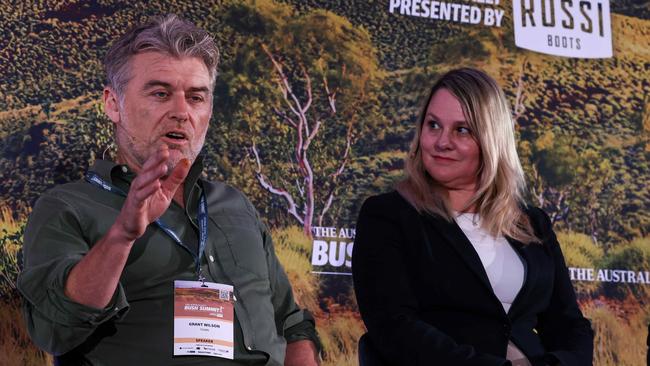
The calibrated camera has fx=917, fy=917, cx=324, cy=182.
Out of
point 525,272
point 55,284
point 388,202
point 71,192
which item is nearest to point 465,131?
point 388,202

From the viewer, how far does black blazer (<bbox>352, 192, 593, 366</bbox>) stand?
2533mm

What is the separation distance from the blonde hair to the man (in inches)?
19.8

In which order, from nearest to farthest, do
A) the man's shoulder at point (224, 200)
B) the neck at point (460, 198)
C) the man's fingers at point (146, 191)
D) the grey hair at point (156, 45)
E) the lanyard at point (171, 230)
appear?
the man's fingers at point (146, 191)
the lanyard at point (171, 230)
the grey hair at point (156, 45)
the man's shoulder at point (224, 200)
the neck at point (460, 198)

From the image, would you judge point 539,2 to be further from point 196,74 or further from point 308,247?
point 196,74

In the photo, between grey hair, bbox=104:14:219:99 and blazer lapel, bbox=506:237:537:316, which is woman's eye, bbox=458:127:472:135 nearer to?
blazer lapel, bbox=506:237:537:316

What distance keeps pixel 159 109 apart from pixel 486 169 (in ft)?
3.32

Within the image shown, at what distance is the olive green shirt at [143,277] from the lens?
206 centimetres

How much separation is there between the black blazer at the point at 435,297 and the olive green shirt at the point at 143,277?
0.28 m

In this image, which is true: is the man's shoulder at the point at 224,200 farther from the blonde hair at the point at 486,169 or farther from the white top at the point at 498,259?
the white top at the point at 498,259

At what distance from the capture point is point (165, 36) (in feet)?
8.19

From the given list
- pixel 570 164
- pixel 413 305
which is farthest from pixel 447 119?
pixel 570 164

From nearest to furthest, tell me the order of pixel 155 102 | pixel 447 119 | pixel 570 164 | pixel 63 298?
pixel 63 298 → pixel 155 102 → pixel 447 119 → pixel 570 164

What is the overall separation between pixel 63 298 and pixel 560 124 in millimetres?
2523

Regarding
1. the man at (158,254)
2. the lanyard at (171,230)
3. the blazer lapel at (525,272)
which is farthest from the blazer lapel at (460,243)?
the lanyard at (171,230)
